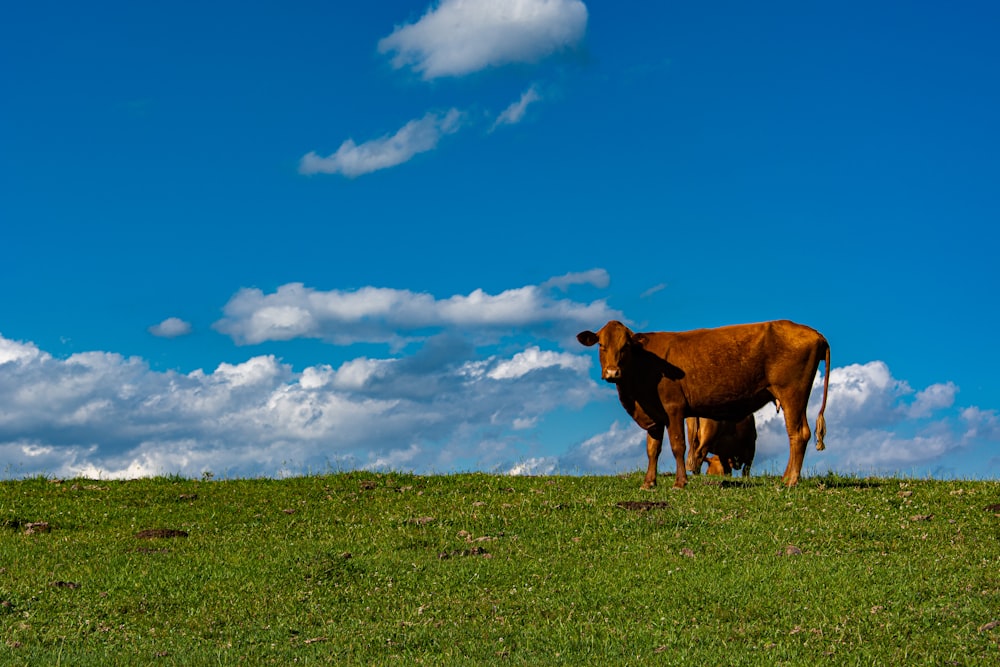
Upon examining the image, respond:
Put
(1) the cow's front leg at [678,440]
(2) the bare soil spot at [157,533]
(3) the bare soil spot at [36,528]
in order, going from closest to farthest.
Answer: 1. (2) the bare soil spot at [157,533]
2. (3) the bare soil spot at [36,528]
3. (1) the cow's front leg at [678,440]

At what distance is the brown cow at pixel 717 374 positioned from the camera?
22.7m

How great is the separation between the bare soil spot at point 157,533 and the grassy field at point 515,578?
0.07 m

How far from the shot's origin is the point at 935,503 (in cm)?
1992

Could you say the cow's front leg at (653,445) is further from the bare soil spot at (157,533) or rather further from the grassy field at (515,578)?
the bare soil spot at (157,533)

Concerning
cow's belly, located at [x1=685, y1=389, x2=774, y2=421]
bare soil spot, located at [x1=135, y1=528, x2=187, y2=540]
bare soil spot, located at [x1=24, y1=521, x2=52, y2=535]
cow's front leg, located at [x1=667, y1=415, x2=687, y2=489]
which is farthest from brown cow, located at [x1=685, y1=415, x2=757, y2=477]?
bare soil spot, located at [x1=24, y1=521, x2=52, y2=535]

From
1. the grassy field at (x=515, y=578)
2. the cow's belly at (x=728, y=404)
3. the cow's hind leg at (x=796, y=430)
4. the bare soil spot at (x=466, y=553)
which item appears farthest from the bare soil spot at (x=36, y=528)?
the cow's hind leg at (x=796, y=430)

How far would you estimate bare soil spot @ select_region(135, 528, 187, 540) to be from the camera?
18681 mm

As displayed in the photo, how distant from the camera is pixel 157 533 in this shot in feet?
62.0

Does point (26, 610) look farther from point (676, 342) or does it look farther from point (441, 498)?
point (676, 342)

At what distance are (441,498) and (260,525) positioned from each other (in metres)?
3.90

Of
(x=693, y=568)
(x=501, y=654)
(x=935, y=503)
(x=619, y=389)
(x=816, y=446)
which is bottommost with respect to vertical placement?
(x=501, y=654)

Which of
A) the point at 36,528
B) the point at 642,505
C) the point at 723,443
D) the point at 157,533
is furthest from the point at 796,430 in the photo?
the point at 36,528

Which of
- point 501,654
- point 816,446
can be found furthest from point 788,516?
point 501,654

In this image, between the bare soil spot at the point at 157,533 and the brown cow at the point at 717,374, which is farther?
the brown cow at the point at 717,374
